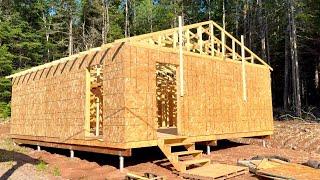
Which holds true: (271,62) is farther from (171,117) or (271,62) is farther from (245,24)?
(171,117)

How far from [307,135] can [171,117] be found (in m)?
7.24

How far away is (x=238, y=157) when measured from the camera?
1324 cm

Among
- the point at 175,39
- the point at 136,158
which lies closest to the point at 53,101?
the point at 136,158

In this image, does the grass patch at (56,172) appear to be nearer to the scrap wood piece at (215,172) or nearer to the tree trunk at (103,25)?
the scrap wood piece at (215,172)

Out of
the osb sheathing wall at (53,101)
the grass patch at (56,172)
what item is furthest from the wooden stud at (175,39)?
the grass patch at (56,172)

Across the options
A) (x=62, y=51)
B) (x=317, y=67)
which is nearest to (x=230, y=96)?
(x=317, y=67)

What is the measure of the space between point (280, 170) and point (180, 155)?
10.3ft

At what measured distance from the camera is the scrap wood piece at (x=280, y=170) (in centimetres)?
876

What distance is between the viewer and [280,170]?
9.32 m

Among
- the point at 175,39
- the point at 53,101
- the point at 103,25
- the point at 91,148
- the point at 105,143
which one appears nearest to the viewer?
the point at 105,143

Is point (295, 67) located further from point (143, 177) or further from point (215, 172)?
point (143, 177)

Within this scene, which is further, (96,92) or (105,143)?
(96,92)

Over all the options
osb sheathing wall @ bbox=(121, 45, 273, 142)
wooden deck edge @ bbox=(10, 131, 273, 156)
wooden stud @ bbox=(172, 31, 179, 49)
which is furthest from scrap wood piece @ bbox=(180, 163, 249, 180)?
wooden stud @ bbox=(172, 31, 179, 49)

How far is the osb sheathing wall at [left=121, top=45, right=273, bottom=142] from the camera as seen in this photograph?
10.5 m
